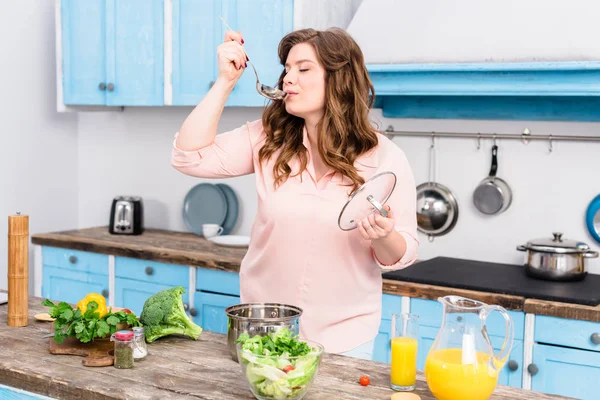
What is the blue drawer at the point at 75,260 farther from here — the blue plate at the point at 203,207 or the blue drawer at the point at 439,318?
the blue drawer at the point at 439,318

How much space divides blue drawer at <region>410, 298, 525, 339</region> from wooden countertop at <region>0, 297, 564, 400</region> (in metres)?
1.06

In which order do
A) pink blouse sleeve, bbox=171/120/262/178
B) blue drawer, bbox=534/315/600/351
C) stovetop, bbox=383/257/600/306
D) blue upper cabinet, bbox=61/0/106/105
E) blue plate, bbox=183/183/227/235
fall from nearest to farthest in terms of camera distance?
1. pink blouse sleeve, bbox=171/120/262/178
2. blue drawer, bbox=534/315/600/351
3. stovetop, bbox=383/257/600/306
4. blue upper cabinet, bbox=61/0/106/105
5. blue plate, bbox=183/183/227/235

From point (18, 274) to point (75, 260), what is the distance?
6.08ft

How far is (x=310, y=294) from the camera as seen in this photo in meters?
2.17

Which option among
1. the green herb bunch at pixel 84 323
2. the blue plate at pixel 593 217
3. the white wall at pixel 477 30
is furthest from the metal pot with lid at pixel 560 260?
the green herb bunch at pixel 84 323

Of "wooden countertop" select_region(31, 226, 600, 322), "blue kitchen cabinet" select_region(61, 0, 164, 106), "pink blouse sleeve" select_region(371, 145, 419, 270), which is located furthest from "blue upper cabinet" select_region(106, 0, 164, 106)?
"pink blouse sleeve" select_region(371, 145, 419, 270)

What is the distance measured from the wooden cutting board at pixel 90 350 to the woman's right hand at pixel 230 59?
759 millimetres

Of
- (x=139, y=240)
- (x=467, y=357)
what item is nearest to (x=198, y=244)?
(x=139, y=240)

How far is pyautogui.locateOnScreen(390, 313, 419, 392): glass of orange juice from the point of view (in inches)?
64.6

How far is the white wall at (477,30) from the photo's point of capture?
2934mm

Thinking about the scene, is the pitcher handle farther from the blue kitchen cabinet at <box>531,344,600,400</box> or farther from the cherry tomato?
the blue kitchen cabinet at <box>531,344,600,400</box>

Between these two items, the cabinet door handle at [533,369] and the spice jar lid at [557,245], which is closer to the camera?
the cabinet door handle at [533,369]

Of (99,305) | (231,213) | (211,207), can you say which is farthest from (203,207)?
(99,305)

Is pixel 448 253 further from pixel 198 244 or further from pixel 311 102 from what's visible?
pixel 311 102
